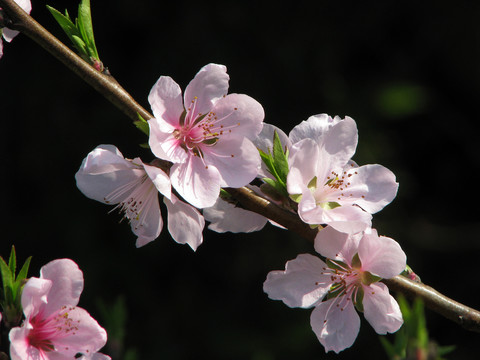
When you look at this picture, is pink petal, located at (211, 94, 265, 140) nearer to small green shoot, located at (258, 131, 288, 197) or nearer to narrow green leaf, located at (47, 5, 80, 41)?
small green shoot, located at (258, 131, 288, 197)

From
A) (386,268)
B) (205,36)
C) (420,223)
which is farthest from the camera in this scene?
(420,223)

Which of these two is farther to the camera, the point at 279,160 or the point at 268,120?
the point at 268,120

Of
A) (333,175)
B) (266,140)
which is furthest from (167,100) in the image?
(333,175)

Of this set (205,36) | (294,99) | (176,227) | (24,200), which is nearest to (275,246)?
(294,99)

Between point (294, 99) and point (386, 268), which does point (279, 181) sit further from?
point (294, 99)

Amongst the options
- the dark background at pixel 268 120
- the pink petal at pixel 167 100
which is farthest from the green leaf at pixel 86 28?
the dark background at pixel 268 120

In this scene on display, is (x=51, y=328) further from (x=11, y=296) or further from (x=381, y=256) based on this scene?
(x=381, y=256)
